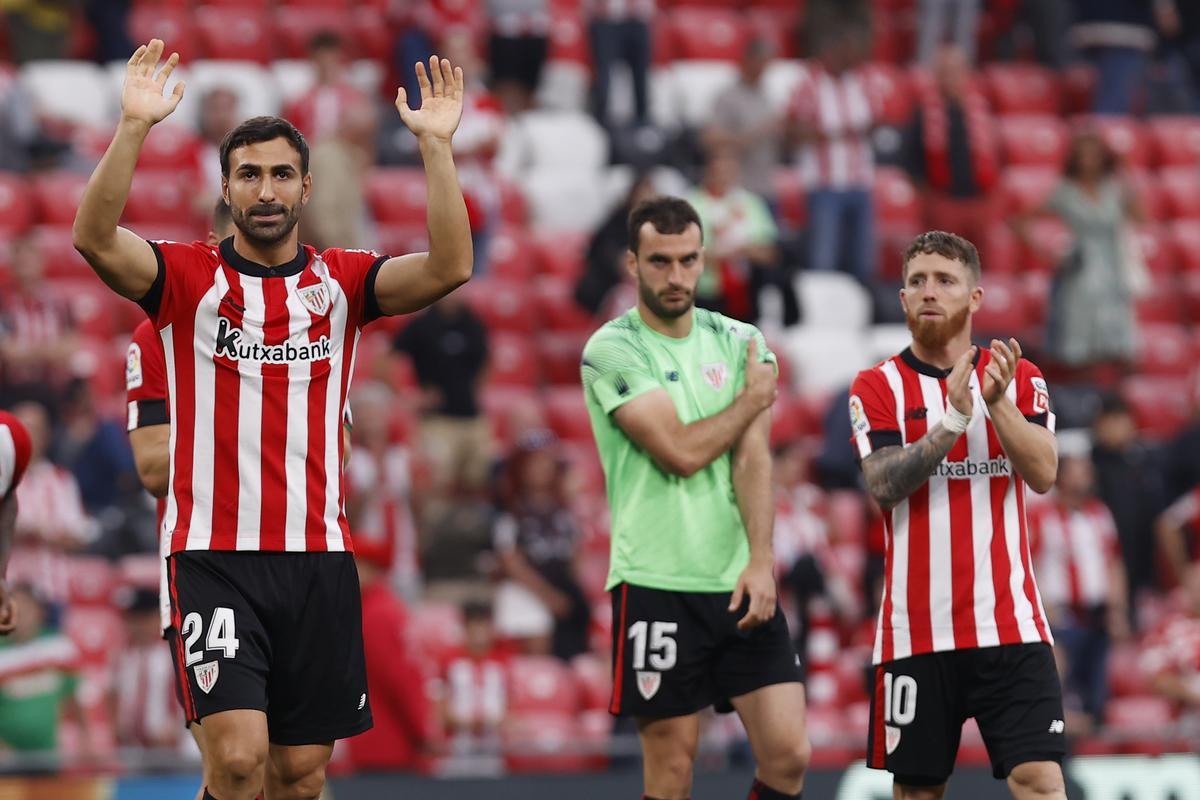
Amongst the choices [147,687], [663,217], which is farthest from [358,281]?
[147,687]

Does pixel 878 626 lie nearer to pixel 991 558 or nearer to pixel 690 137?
pixel 991 558

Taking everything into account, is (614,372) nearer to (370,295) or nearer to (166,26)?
(370,295)

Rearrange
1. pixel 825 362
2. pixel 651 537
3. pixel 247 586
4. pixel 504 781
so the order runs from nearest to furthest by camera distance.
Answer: pixel 247 586 < pixel 651 537 < pixel 504 781 < pixel 825 362

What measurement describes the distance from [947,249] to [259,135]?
95.4 inches

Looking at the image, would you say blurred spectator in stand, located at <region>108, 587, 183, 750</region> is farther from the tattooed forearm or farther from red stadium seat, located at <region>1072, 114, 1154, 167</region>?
red stadium seat, located at <region>1072, 114, 1154, 167</region>

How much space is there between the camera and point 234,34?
657 inches

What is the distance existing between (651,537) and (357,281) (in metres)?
1.62

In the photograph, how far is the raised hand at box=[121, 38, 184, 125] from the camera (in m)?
6.01

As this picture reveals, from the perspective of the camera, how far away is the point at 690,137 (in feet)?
53.5

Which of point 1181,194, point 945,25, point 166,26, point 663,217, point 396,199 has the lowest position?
point 663,217

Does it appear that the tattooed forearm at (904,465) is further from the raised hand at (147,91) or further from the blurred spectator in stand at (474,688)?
the blurred spectator in stand at (474,688)

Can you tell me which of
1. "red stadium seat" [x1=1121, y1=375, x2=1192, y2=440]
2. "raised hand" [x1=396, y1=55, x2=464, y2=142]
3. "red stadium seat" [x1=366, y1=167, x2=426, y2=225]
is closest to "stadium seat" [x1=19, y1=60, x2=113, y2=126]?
"red stadium seat" [x1=366, y1=167, x2=426, y2=225]

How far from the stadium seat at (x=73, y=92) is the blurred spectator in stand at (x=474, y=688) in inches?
254

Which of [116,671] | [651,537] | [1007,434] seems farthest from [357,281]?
[116,671]
